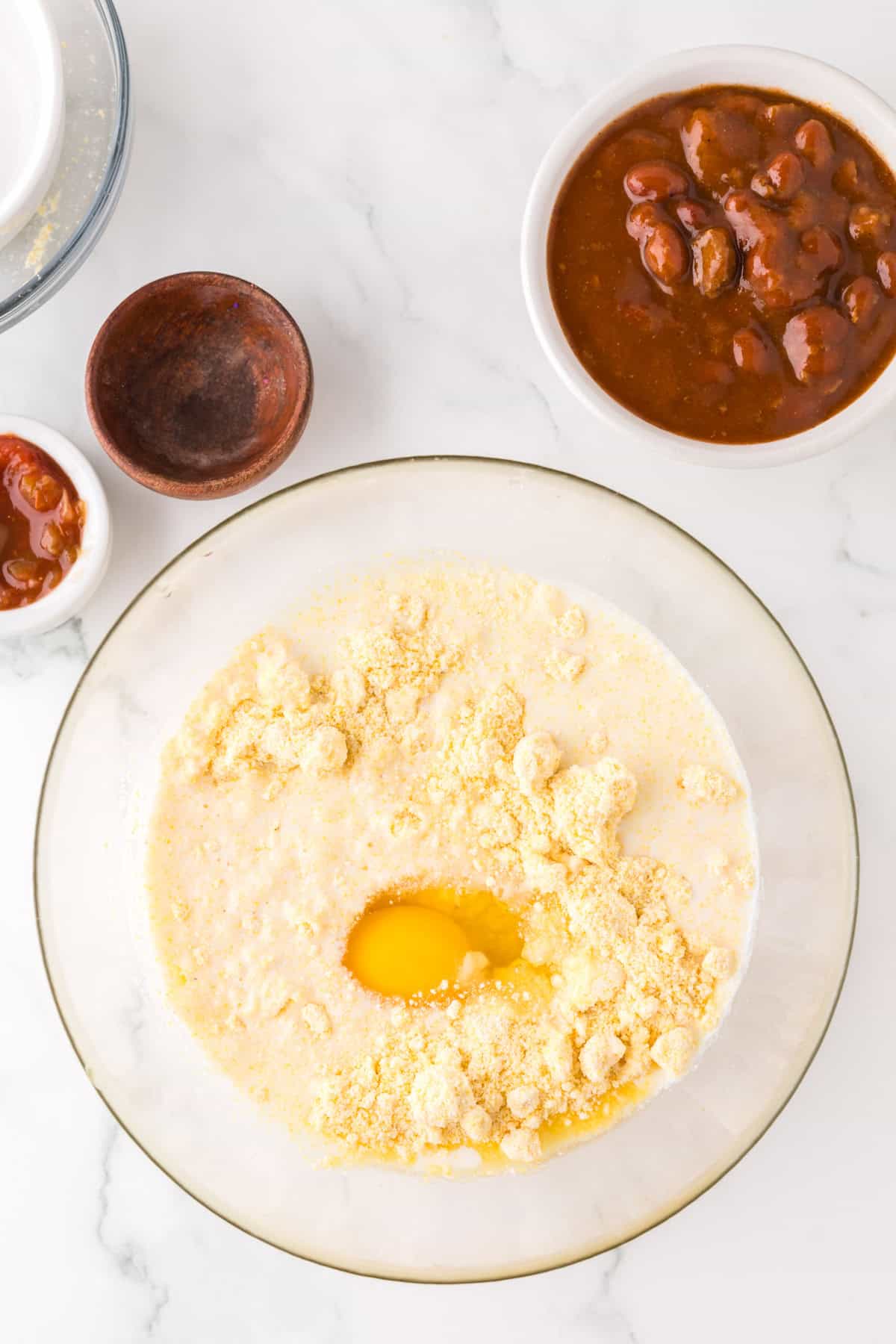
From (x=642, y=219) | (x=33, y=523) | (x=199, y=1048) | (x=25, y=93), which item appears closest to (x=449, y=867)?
(x=199, y=1048)

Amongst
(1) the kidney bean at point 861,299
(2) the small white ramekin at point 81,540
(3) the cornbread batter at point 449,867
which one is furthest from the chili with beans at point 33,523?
(1) the kidney bean at point 861,299

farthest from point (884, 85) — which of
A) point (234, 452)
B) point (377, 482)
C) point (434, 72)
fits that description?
point (234, 452)

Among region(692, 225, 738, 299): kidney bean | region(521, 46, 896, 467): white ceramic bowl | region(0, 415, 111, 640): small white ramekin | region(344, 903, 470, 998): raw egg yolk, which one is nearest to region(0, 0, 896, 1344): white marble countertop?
region(0, 415, 111, 640): small white ramekin

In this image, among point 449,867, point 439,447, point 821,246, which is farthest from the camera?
point 439,447

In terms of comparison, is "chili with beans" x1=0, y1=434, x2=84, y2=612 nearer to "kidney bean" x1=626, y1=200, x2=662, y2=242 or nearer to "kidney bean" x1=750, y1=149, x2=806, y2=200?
"kidney bean" x1=626, y1=200, x2=662, y2=242

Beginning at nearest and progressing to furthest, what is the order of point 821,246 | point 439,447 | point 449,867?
point 821,246
point 449,867
point 439,447

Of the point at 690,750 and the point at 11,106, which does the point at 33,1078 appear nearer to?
the point at 690,750

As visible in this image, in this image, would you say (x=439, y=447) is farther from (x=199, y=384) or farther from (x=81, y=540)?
(x=81, y=540)
